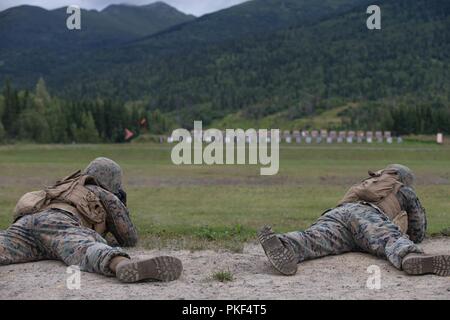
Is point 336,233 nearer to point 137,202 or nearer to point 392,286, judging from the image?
point 392,286

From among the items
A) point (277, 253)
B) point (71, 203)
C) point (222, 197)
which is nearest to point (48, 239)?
point (71, 203)

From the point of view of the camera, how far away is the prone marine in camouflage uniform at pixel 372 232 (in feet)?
29.7

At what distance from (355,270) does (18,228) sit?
4.29m

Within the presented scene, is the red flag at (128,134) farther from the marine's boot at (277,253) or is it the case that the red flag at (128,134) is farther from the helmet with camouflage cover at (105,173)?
the marine's boot at (277,253)

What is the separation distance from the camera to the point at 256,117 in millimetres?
178250

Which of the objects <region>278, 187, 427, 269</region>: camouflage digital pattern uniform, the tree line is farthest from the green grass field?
the tree line

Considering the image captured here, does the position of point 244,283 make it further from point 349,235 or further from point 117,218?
point 117,218

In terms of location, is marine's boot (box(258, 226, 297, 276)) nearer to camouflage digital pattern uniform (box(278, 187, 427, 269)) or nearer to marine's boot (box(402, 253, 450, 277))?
camouflage digital pattern uniform (box(278, 187, 427, 269))

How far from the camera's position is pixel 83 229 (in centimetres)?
963

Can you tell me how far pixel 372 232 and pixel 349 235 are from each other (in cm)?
44

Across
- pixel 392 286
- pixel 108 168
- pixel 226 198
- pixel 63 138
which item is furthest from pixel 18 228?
pixel 63 138

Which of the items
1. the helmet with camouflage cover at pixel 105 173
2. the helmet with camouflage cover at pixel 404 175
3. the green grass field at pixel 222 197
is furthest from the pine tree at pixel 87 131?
the helmet with camouflage cover at pixel 404 175

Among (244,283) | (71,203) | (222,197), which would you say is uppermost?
(71,203)

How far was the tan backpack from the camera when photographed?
10.0 metres
